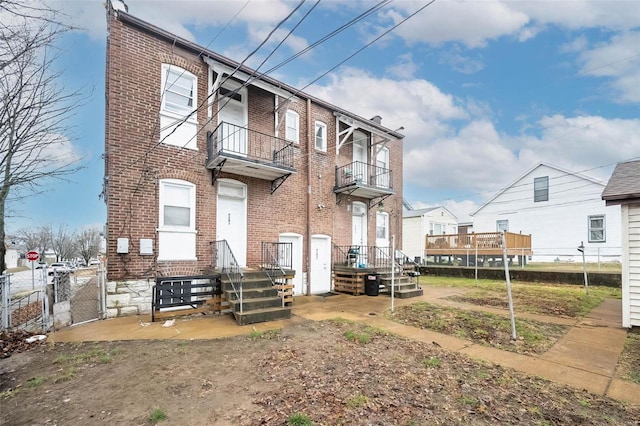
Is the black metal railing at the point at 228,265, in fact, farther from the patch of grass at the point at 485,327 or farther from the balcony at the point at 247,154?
the patch of grass at the point at 485,327

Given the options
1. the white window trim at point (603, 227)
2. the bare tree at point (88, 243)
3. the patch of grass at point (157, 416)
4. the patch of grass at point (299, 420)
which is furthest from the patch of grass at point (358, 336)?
the bare tree at point (88, 243)

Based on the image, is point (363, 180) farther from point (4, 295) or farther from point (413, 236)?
point (413, 236)

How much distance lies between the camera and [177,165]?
8820mm

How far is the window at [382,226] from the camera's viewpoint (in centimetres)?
1520

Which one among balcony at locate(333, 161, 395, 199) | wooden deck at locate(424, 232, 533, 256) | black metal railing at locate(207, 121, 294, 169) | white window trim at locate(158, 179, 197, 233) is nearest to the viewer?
white window trim at locate(158, 179, 197, 233)

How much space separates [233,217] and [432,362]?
293 inches

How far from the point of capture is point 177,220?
28.8 ft

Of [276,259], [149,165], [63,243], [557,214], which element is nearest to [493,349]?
[276,259]

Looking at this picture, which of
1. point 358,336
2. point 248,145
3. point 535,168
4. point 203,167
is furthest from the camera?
point 535,168

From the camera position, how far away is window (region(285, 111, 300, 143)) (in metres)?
11.8

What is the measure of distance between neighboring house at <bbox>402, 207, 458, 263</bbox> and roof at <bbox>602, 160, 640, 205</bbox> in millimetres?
19500

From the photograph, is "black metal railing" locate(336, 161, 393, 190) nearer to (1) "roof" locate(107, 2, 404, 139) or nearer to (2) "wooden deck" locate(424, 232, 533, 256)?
(1) "roof" locate(107, 2, 404, 139)

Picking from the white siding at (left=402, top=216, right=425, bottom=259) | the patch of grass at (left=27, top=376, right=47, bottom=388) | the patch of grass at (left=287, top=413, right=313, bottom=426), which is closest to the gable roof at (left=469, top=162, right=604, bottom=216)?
the white siding at (left=402, top=216, right=425, bottom=259)

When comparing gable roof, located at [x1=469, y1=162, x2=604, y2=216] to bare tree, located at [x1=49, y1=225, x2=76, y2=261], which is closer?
gable roof, located at [x1=469, y1=162, x2=604, y2=216]
